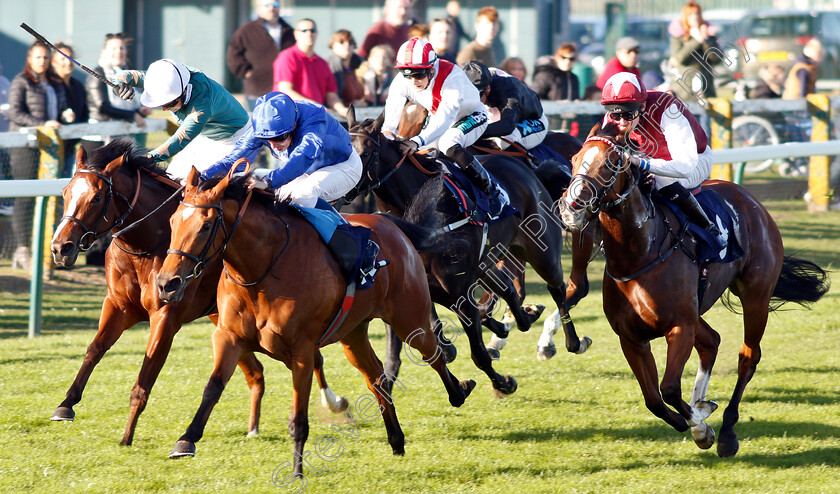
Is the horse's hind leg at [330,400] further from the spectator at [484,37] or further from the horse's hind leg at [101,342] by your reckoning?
the spectator at [484,37]

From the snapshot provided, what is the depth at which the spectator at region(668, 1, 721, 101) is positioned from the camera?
10688mm

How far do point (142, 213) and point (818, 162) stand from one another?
8783 mm

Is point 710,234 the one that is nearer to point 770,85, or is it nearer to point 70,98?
point 70,98

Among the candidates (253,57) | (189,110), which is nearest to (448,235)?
(189,110)

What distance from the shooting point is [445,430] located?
546 centimetres

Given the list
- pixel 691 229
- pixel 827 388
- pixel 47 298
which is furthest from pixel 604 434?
pixel 47 298

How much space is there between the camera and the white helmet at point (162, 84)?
5344 mm

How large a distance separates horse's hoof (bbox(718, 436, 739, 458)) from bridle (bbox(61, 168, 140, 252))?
10.3 feet

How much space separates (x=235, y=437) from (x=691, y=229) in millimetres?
2529

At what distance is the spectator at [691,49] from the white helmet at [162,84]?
21.3 ft

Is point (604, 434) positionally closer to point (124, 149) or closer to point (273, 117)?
point (273, 117)

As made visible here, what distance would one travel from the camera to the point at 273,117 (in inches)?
182

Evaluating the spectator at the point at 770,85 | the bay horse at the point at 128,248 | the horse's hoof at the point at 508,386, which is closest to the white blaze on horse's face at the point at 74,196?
the bay horse at the point at 128,248

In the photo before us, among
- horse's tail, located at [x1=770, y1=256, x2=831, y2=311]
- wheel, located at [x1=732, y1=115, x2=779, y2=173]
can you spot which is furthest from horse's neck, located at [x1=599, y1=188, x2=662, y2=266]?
wheel, located at [x1=732, y1=115, x2=779, y2=173]
